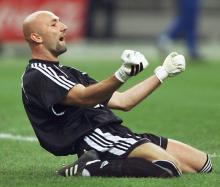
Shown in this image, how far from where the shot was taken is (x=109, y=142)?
7.80m

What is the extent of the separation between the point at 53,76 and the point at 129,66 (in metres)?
0.70

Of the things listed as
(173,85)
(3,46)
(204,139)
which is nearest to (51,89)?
(204,139)

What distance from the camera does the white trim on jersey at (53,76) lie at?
7617mm

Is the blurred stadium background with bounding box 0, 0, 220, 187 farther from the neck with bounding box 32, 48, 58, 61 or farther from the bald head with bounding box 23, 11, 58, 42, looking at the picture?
the bald head with bounding box 23, 11, 58, 42

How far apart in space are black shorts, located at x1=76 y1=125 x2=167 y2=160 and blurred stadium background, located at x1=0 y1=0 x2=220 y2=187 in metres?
0.31

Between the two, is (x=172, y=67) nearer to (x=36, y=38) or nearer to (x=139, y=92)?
(x=139, y=92)

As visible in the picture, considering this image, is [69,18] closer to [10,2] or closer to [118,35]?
[10,2]

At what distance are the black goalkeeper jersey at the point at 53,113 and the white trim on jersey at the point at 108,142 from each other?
2.6 inches

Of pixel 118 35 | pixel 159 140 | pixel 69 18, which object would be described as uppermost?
pixel 159 140

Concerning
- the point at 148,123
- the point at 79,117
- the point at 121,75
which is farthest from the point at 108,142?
the point at 148,123

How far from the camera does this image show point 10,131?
11.2m

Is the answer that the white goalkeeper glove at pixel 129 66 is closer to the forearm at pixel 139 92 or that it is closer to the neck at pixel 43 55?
the forearm at pixel 139 92

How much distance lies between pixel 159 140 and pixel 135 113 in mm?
4877

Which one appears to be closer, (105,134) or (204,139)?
(105,134)
